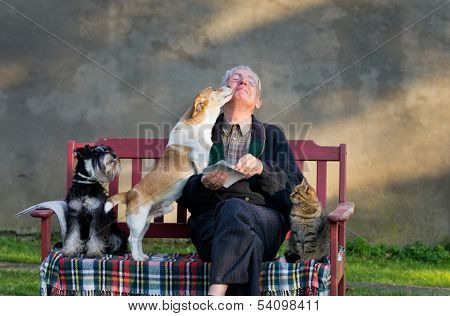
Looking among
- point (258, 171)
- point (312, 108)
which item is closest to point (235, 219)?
point (258, 171)

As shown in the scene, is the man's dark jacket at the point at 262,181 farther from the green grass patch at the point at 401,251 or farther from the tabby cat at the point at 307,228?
the green grass patch at the point at 401,251

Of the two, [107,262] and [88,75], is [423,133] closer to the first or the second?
[88,75]

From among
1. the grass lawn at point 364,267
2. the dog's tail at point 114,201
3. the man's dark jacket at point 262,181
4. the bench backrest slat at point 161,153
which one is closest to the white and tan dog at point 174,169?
the dog's tail at point 114,201

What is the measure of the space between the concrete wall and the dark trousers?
2.85 metres

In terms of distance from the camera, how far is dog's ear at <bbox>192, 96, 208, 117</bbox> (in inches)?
175

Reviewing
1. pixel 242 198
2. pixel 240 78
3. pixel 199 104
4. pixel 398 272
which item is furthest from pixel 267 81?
pixel 242 198

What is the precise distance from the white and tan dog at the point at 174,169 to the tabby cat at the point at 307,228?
607 millimetres

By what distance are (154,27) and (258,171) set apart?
3181mm

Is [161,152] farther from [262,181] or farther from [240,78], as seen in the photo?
[262,181]

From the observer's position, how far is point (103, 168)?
436 centimetres

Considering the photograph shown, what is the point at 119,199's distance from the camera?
430 centimetres

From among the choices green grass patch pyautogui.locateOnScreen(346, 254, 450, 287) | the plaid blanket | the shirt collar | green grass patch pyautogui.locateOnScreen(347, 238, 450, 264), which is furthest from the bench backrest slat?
green grass patch pyautogui.locateOnScreen(347, 238, 450, 264)

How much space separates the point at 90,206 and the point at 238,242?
97 centimetres

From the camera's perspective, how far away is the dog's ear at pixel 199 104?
14.6 ft
